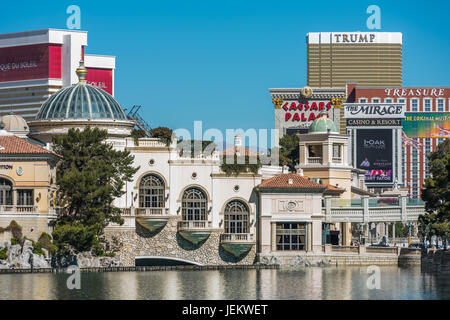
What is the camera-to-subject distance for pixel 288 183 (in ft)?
355

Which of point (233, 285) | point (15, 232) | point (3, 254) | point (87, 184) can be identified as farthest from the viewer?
point (87, 184)

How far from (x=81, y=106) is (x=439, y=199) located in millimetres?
29561

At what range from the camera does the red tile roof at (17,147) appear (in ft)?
328

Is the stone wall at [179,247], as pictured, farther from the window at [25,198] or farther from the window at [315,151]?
the window at [315,151]

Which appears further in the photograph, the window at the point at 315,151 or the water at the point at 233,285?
the window at the point at 315,151

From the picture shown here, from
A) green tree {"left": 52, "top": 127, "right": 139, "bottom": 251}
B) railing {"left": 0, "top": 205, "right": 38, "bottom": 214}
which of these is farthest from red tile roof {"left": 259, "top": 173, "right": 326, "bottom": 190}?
railing {"left": 0, "top": 205, "right": 38, "bottom": 214}

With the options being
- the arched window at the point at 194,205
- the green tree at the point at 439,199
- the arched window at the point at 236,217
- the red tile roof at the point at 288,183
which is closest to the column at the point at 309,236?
the red tile roof at the point at 288,183

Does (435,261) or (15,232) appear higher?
(15,232)

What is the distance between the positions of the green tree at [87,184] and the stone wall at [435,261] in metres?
23.7

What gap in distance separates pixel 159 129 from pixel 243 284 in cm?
5723

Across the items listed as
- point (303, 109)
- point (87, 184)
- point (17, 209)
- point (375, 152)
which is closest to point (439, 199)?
point (87, 184)

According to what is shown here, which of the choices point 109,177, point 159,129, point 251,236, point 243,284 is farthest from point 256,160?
point 159,129

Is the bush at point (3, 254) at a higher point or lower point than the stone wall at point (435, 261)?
higher

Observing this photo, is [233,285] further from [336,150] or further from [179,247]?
[336,150]
